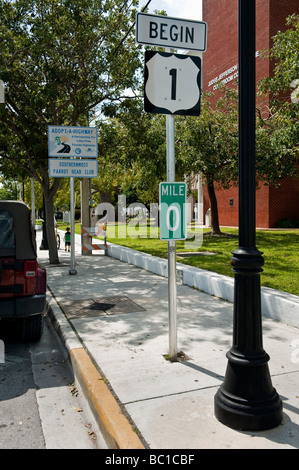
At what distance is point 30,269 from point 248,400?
10.3 ft

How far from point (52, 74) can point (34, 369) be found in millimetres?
8373

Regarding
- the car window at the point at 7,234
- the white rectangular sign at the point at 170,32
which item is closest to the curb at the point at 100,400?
the car window at the point at 7,234

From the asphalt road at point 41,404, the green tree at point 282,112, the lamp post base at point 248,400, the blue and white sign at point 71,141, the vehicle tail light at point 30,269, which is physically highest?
the green tree at point 282,112

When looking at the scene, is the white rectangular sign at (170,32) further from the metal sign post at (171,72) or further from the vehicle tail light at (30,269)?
the vehicle tail light at (30,269)

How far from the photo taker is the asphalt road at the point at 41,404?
3.20 meters

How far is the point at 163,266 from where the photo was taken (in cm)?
990

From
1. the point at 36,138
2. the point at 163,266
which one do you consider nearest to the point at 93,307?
the point at 163,266

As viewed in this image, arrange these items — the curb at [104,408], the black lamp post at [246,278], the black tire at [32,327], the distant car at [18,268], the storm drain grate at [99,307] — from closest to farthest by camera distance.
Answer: the curb at [104,408], the black lamp post at [246,278], the distant car at [18,268], the black tire at [32,327], the storm drain grate at [99,307]

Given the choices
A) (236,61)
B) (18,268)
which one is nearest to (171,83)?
(18,268)

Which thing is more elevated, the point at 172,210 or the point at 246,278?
the point at 172,210

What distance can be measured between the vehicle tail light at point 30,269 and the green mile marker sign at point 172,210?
1859 mm

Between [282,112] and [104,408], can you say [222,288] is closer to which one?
[104,408]

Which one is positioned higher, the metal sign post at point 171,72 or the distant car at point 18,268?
the metal sign post at point 171,72

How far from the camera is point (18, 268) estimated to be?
496 centimetres
